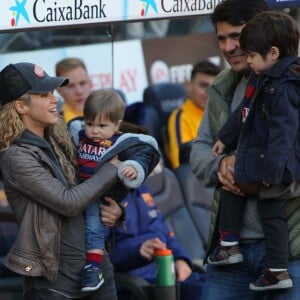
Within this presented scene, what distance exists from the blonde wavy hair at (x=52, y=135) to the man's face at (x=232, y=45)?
2.54ft

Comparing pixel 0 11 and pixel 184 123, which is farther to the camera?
pixel 184 123

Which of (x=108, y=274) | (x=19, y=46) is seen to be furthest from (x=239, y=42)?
(x=19, y=46)

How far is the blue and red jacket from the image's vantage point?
224 inches

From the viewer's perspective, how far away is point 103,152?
4.62 m

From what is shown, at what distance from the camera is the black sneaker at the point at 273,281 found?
A: 4.17 meters

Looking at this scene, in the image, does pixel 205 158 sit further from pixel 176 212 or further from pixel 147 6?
pixel 176 212

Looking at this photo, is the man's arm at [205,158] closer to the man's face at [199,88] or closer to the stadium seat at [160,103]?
the stadium seat at [160,103]

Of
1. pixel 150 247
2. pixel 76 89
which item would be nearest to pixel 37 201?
pixel 150 247

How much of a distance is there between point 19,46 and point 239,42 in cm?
324

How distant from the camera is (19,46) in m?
7.25

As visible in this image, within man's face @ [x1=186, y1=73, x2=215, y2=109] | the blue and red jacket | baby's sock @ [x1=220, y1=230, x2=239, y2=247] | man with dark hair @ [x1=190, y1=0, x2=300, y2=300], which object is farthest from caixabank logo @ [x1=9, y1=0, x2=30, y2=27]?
man's face @ [x1=186, y1=73, x2=215, y2=109]

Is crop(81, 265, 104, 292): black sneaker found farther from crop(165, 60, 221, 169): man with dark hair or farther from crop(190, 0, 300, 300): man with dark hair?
crop(165, 60, 221, 169): man with dark hair

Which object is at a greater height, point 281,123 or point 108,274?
point 281,123

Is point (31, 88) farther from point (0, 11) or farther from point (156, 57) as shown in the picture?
point (156, 57)
